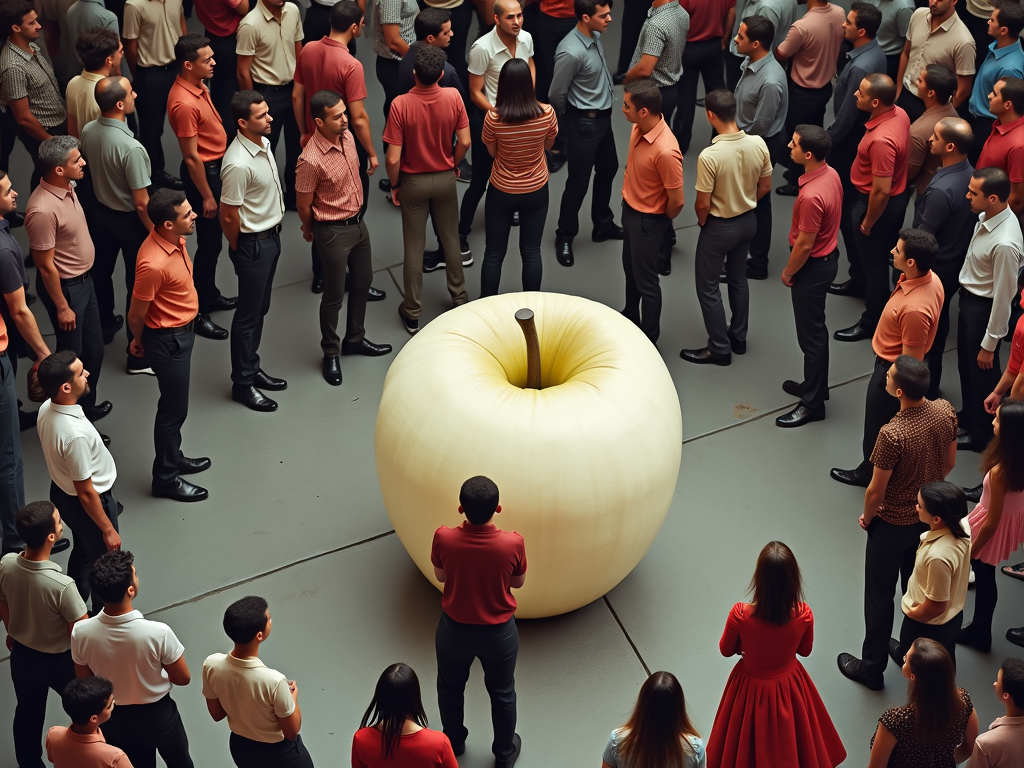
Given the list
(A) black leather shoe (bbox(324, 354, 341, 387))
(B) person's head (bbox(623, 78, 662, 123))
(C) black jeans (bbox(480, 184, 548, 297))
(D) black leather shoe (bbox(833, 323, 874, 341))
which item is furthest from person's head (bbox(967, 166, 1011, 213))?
(A) black leather shoe (bbox(324, 354, 341, 387))

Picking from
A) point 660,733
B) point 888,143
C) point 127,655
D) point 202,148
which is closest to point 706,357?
point 888,143

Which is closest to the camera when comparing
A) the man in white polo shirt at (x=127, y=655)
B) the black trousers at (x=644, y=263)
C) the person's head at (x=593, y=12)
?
the man in white polo shirt at (x=127, y=655)

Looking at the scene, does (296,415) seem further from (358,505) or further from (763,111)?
(763,111)

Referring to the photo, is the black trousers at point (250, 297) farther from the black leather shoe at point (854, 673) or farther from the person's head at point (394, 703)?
the black leather shoe at point (854, 673)

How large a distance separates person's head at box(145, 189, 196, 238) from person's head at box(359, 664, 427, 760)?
10.1ft

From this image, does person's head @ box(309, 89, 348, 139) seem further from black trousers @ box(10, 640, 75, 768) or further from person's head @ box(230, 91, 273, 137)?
black trousers @ box(10, 640, 75, 768)

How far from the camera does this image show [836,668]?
5387mm

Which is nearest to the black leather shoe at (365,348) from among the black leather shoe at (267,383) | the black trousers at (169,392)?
the black leather shoe at (267,383)

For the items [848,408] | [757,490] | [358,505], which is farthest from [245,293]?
[848,408]

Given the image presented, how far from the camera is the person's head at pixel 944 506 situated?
4340 mm

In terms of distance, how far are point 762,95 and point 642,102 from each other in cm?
129

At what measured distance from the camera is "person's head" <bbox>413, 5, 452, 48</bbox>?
24.3 ft

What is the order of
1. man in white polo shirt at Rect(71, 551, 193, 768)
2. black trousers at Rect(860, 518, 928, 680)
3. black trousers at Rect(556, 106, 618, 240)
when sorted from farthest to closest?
black trousers at Rect(556, 106, 618, 240)
black trousers at Rect(860, 518, 928, 680)
man in white polo shirt at Rect(71, 551, 193, 768)

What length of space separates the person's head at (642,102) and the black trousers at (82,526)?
11.8 feet
